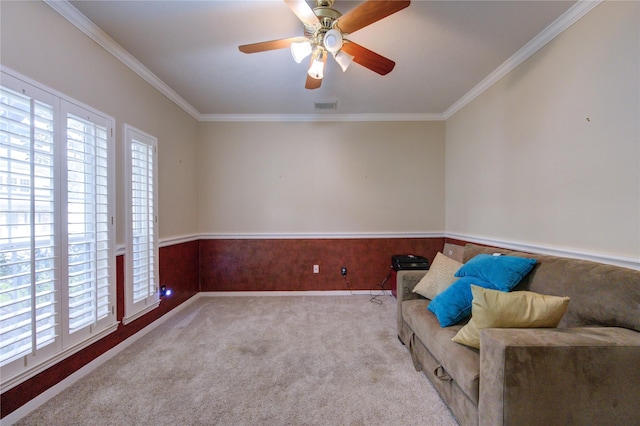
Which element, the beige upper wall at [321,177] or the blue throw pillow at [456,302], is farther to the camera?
the beige upper wall at [321,177]

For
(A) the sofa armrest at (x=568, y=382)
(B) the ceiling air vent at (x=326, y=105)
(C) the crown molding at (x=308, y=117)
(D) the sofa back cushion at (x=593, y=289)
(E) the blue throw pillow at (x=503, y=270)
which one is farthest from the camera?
(C) the crown molding at (x=308, y=117)

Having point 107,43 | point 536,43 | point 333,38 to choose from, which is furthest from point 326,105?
point 107,43

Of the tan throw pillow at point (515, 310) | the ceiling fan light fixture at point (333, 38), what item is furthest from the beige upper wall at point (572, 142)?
the ceiling fan light fixture at point (333, 38)

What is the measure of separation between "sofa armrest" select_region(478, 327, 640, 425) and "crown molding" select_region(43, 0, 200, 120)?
3.28 meters

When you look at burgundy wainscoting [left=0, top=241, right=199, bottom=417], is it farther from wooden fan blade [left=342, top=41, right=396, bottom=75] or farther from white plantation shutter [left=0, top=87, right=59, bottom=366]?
wooden fan blade [left=342, top=41, right=396, bottom=75]

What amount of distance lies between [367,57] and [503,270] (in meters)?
1.81

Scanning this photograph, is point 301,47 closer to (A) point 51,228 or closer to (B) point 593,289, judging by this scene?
(A) point 51,228

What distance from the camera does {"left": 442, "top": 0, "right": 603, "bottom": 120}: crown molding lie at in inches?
64.9

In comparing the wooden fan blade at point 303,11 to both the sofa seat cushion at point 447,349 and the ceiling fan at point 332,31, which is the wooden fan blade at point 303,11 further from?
the sofa seat cushion at point 447,349

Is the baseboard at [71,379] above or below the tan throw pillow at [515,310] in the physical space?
below

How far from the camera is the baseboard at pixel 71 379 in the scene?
1.42m

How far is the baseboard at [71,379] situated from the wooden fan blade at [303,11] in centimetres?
290

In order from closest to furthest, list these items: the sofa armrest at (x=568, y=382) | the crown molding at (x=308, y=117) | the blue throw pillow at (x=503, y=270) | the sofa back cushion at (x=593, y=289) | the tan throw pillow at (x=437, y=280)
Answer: the sofa armrest at (x=568, y=382) < the sofa back cushion at (x=593, y=289) < the blue throw pillow at (x=503, y=270) < the tan throw pillow at (x=437, y=280) < the crown molding at (x=308, y=117)

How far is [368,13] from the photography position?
57.1 inches
